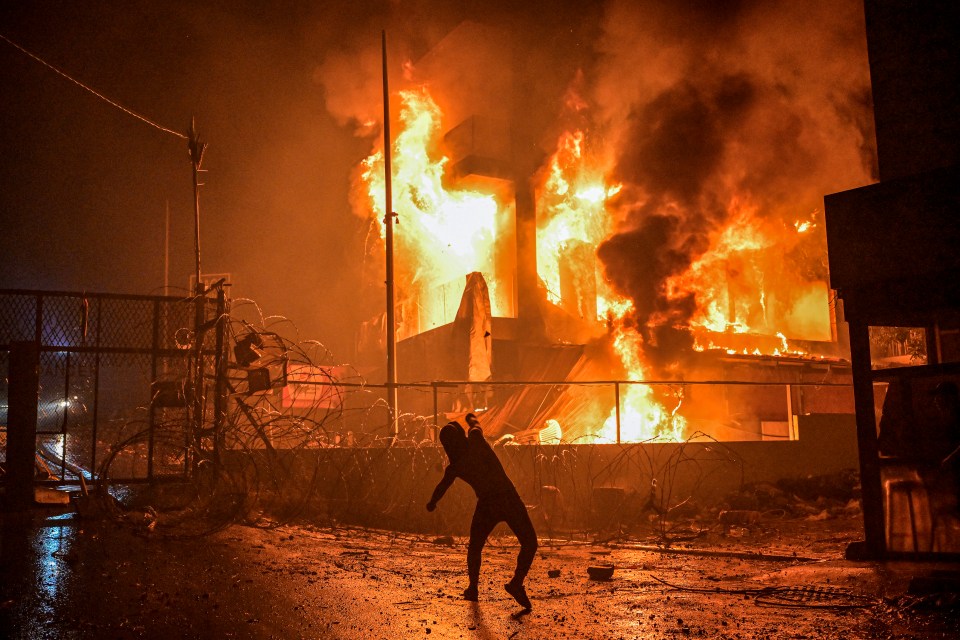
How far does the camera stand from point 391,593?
7.84m

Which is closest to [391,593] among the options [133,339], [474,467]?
[474,467]

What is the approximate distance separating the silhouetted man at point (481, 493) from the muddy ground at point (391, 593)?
20.4 inches

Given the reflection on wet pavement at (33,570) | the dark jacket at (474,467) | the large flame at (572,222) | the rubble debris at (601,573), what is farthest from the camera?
the large flame at (572,222)

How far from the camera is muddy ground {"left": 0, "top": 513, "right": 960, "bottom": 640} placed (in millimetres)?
6277

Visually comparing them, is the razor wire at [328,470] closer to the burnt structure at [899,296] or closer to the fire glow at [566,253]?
the burnt structure at [899,296]

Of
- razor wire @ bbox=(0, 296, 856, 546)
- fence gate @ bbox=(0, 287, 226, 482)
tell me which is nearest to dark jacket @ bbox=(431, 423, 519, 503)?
razor wire @ bbox=(0, 296, 856, 546)

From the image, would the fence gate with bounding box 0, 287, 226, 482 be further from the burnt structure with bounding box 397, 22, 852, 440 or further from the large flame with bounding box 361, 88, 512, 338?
the large flame with bounding box 361, 88, 512, 338

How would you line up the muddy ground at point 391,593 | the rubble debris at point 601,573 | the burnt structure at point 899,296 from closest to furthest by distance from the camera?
the muddy ground at point 391,593, the burnt structure at point 899,296, the rubble debris at point 601,573

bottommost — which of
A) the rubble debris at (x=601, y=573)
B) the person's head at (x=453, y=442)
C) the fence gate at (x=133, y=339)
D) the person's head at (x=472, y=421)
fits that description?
the rubble debris at (x=601, y=573)

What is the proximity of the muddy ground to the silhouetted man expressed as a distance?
52 cm

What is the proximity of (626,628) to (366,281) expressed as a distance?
136ft

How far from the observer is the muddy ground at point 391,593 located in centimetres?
628

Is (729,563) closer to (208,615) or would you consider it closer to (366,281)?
(208,615)

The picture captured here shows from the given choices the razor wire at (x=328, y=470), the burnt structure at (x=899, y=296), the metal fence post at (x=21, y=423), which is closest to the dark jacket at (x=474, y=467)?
the razor wire at (x=328, y=470)
